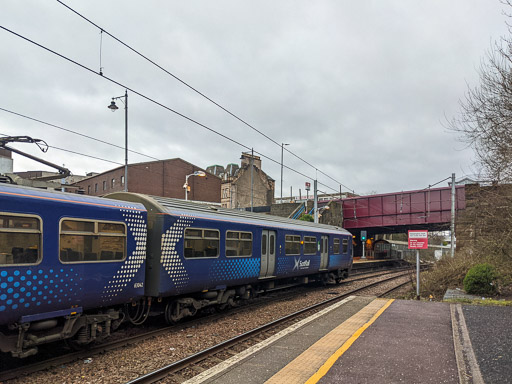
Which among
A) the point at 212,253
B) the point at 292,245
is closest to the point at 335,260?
the point at 292,245

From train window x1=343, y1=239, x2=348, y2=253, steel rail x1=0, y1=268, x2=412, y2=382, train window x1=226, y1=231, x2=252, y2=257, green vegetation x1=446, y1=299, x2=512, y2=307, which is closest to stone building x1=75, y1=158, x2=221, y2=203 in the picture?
train window x1=343, y1=239, x2=348, y2=253

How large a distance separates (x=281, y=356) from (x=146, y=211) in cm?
417

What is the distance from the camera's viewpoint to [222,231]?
10.9 meters

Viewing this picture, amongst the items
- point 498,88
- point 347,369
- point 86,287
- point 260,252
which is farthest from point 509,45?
point 86,287

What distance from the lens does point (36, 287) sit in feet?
20.6

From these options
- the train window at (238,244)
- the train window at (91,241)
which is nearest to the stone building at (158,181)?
the train window at (238,244)

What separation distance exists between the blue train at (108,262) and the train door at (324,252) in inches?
221

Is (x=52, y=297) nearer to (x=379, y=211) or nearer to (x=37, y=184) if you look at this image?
(x=37, y=184)

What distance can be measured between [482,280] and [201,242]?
10.6m

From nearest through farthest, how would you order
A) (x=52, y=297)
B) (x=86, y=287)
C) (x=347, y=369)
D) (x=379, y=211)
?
(x=347, y=369) → (x=52, y=297) → (x=86, y=287) → (x=379, y=211)

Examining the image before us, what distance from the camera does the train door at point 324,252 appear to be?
18.1 meters

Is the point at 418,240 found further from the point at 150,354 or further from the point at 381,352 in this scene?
the point at 150,354

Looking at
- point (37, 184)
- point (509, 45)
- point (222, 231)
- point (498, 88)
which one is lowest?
point (222, 231)

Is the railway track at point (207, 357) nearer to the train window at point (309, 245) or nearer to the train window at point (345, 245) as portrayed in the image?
the train window at point (309, 245)
